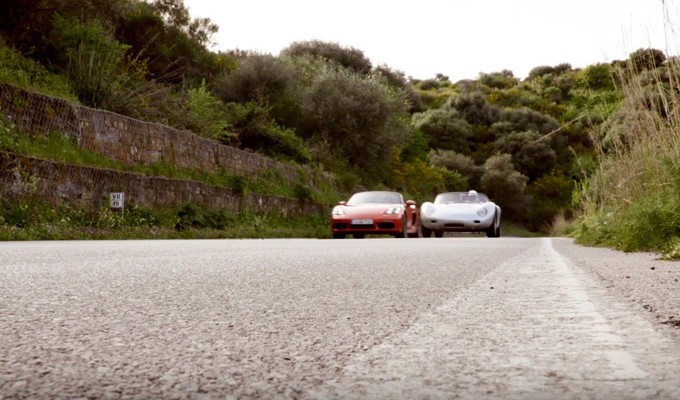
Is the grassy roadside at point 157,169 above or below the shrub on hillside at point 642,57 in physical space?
below

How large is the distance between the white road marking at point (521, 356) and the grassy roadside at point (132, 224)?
10.9m

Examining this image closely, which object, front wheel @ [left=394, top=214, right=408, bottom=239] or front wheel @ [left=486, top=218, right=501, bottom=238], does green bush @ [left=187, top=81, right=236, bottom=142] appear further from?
front wheel @ [left=486, top=218, right=501, bottom=238]

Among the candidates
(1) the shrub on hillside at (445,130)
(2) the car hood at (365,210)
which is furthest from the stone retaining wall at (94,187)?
(1) the shrub on hillside at (445,130)

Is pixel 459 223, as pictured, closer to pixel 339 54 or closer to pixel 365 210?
pixel 365 210

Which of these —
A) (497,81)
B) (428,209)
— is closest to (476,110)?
(497,81)

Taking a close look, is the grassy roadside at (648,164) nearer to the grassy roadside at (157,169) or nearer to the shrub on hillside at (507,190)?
the grassy roadside at (157,169)

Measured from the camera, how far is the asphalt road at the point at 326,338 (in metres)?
2.62

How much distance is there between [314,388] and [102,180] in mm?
15596

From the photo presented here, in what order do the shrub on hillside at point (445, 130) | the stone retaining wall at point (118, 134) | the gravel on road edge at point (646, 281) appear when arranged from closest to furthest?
the gravel on road edge at point (646, 281)
the stone retaining wall at point (118, 134)
the shrub on hillside at point (445, 130)

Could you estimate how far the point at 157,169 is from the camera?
2006cm

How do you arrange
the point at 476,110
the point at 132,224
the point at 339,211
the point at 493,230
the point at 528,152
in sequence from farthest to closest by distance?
the point at 476,110, the point at 528,152, the point at 493,230, the point at 339,211, the point at 132,224

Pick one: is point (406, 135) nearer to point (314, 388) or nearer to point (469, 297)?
point (469, 297)

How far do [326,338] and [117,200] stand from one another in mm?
14361

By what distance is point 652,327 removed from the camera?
3822mm
